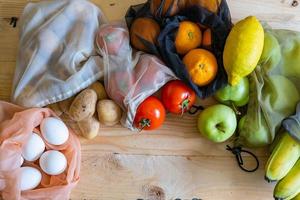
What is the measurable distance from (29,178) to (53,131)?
9 centimetres

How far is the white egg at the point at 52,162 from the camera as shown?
0.77 m

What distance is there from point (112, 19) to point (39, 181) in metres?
0.37

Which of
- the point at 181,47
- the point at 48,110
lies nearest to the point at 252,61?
the point at 181,47

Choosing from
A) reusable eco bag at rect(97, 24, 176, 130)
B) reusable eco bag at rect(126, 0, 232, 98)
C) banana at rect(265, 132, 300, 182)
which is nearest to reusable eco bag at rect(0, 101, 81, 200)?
reusable eco bag at rect(97, 24, 176, 130)

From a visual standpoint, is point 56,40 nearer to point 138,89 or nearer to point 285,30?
point 138,89

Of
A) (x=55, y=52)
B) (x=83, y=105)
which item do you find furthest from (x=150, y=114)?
(x=55, y=52)

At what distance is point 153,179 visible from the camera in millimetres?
832

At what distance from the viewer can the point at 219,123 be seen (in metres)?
0.82

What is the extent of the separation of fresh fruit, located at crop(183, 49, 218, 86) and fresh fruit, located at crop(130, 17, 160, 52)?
8 centimetres

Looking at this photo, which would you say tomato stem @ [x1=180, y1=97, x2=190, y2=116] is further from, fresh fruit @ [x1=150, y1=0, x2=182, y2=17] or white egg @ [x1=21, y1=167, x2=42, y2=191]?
white egg @ [x1=21, y1=167, x2=42, y2=191]

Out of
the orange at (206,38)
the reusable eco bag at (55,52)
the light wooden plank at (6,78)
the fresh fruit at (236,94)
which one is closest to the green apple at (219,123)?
the fresh fruit at (236,94)

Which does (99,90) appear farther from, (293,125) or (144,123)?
(293,125)

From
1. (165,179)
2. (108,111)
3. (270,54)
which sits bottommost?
(165,179)

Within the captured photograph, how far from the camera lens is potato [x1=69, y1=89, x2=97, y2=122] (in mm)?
802
